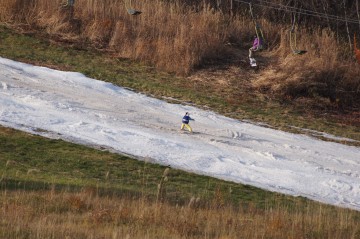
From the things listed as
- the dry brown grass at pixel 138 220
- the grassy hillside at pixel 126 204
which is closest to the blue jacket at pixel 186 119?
the grassy hillside at pixel 126 204

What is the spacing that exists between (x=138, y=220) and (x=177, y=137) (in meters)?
7.99

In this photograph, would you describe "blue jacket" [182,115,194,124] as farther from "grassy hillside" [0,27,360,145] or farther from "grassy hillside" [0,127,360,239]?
"grassy hillside" [0,27,360,145]

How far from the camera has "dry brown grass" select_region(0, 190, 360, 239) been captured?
822 cm

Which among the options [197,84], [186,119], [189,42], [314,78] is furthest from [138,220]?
[189,42]

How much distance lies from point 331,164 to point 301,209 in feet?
15.9

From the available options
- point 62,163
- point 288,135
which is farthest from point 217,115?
point 62,163

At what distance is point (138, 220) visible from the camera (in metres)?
9.08

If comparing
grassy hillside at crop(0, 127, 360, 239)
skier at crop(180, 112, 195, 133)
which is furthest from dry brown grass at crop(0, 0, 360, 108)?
grassy hillside at crop(0, 127, 360, 239)

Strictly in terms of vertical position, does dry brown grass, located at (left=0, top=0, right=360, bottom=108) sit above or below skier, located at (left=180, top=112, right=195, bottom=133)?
above

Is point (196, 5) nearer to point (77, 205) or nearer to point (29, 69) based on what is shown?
point (29, 69)

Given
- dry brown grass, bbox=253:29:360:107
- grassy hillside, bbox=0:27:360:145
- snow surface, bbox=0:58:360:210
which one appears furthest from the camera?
dry brown grass, bbox=253:29:360:107

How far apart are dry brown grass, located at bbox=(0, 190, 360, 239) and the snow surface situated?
3.97 metres

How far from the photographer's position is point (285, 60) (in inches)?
1013

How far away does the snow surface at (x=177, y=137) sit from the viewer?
15094mm
